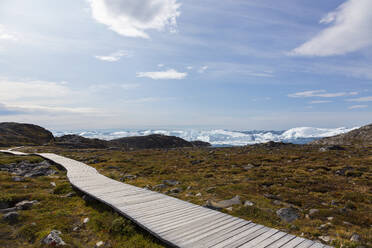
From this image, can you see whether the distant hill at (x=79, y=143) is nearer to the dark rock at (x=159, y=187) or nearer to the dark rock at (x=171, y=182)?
the dark rock at (x=171, y=182)

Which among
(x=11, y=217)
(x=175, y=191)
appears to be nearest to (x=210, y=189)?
(x=175, y=191)

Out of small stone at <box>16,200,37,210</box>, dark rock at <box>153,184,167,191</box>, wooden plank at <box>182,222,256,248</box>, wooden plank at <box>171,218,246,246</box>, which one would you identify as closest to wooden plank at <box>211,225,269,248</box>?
wooden plank at <box>182,222,256,248</box>

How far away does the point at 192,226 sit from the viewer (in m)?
8.13

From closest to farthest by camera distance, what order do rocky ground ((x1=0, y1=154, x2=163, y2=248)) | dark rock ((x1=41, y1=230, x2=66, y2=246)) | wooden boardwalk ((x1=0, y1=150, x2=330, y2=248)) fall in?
wooden boardwalk ((x1=0, y1=150, x2=330, y2=248)) < dark rock ((x1=41, y1=230, x2=66, y2=246)) < rocky ground ((x1=0, y1=154, x2=163, y2=248))

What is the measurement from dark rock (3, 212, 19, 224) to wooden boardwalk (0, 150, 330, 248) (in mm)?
3763

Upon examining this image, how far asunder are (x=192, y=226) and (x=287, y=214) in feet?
18.5

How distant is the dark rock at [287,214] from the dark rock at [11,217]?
13.5 metres

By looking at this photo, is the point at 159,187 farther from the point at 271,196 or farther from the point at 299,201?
the point at 299,201

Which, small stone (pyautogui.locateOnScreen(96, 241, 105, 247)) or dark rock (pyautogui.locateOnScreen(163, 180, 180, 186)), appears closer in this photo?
small stone (pyautogui.locateOnScreen(96, 241, 105, 247))

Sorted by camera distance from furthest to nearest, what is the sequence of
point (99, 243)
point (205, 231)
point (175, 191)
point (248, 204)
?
point (175, 191) → point (248, 204) → point (99, 243) → point (205, 231)

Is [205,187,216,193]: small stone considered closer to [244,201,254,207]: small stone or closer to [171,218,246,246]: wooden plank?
[244,201,254,207]: small stone

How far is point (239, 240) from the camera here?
704 cm

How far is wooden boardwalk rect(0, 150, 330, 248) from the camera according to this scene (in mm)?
6844

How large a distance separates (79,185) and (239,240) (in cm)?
1278
